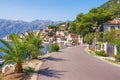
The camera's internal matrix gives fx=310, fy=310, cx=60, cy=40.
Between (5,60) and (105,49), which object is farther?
(105,49)

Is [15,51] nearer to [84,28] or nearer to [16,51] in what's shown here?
[16,51]

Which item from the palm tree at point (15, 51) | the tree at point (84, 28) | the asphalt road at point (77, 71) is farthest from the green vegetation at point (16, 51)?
the tree at point (84, 28)

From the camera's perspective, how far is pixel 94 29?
95812mm

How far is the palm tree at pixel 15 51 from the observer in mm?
21219

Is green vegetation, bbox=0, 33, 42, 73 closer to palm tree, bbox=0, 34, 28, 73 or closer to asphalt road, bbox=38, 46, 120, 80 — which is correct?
palm tree, bbox=0, 34, 28, 73

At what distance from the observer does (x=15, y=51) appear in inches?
837

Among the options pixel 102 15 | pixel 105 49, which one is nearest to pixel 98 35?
pixel 102 15

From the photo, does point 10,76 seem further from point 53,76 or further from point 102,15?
point 102,15

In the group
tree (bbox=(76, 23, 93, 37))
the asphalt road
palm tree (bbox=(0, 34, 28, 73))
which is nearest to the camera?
the asphalt road

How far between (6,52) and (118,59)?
18.2 m

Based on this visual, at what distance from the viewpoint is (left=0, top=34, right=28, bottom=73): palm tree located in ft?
69.6

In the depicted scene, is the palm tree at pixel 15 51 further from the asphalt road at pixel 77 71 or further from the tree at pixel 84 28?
the tree at pixel 84 28

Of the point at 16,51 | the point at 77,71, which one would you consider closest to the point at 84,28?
the point at 77,71

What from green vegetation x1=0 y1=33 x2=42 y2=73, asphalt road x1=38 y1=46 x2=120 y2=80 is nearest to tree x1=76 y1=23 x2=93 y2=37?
asphalt road x1=38 y1=46 x2=120 y2=80
